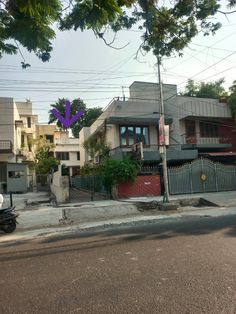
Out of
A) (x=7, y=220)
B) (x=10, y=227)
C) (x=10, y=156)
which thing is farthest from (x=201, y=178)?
(x=10, y=156)

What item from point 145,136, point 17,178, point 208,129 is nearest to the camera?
point 145,136

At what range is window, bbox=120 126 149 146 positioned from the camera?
93.5 ft

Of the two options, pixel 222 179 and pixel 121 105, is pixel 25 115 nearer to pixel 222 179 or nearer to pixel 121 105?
pixel 121 105

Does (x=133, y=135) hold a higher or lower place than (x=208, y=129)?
lower

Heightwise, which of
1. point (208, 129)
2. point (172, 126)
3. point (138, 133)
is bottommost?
point (138, 133)

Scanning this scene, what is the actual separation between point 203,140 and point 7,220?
22.9 meters

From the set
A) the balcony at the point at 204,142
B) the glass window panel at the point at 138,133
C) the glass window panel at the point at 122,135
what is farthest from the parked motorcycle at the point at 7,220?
the balcony at the point at 204,142

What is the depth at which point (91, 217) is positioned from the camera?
14.0 metres

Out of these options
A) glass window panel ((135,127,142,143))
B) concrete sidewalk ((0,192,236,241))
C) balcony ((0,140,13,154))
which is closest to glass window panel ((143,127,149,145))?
glass window panel ((135,127,142,143))

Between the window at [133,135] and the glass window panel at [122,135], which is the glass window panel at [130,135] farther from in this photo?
the glass window panel at [122,135]

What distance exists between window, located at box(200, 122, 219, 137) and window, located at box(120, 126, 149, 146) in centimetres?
547

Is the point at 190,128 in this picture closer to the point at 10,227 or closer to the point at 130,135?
the point at 130,135

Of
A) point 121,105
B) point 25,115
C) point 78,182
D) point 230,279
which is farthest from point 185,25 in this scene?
point 25,115

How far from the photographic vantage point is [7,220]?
10898 millimetres
